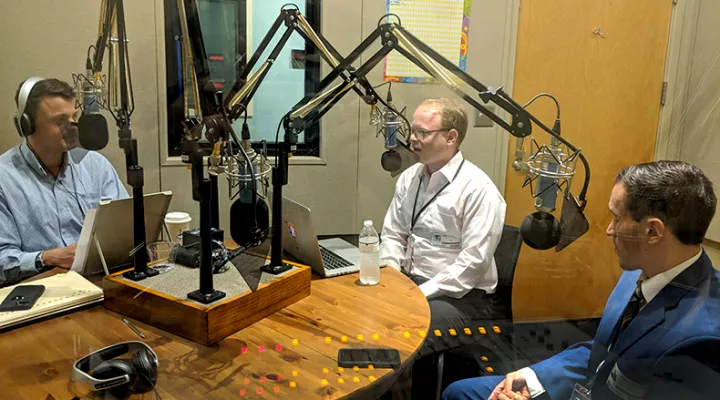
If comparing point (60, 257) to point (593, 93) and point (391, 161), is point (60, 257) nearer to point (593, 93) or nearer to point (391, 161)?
point (391, 161)

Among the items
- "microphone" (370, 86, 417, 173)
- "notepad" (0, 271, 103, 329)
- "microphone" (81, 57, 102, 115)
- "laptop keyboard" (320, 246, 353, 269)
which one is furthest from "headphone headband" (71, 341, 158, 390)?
"microphone" (370, 86, 417, 173)

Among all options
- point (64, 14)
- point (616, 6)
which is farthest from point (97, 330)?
point (616, 6)

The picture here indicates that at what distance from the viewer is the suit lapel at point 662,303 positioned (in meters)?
1.09

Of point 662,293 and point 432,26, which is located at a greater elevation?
point 432,26

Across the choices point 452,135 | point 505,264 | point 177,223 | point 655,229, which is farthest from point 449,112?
point 177,223

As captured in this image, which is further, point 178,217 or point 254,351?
point 178,217

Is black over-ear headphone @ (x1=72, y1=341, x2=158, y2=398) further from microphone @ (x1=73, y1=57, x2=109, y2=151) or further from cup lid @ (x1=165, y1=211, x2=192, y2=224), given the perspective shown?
microphone @ (x1=73, y1=57, x2=109, y2=151)

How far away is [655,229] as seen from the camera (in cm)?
113

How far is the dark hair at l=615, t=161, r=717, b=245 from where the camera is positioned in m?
1.09

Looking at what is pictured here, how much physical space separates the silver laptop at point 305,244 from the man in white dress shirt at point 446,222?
0.39m

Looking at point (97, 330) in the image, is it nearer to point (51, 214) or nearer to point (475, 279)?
point (51, 214)

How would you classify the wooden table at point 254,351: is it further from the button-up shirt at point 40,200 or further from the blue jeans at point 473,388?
the button-up shirt at point 40,200

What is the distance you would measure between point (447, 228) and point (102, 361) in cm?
137

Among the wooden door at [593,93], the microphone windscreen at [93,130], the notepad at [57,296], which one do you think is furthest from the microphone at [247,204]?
the wooden door at [593,93]
